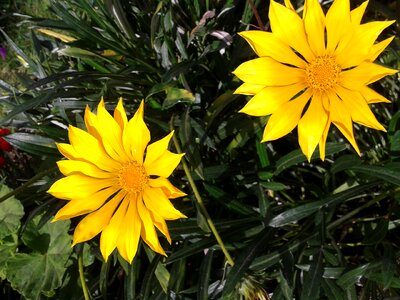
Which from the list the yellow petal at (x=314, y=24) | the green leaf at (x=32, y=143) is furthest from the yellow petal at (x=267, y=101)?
the green leaf at (x=32, y=143)

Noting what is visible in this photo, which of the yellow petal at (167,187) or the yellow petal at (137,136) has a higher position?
the yellow petal at (137,136)

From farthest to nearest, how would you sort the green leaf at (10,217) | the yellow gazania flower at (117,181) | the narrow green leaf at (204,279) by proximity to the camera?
the green leaf at (10,217) < the narrow green leaf at (204,279) < the yellow gazania flower at (117,181)

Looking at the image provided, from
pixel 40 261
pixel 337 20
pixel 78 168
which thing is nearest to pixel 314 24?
pixel 337 20

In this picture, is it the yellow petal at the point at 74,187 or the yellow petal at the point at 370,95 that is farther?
the yellow petal at the point at 74,187

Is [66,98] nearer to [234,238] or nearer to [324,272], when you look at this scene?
[234,238]

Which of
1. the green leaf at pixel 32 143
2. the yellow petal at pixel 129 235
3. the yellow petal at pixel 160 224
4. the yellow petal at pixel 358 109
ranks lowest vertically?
the yellow petal at pixel 129 235

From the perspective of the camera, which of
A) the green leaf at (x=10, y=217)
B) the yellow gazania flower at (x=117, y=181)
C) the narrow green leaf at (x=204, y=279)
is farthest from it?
the green leaf at (x=10, y=217)

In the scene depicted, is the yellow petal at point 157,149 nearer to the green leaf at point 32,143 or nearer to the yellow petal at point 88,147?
the yellow petal at point 88,147
